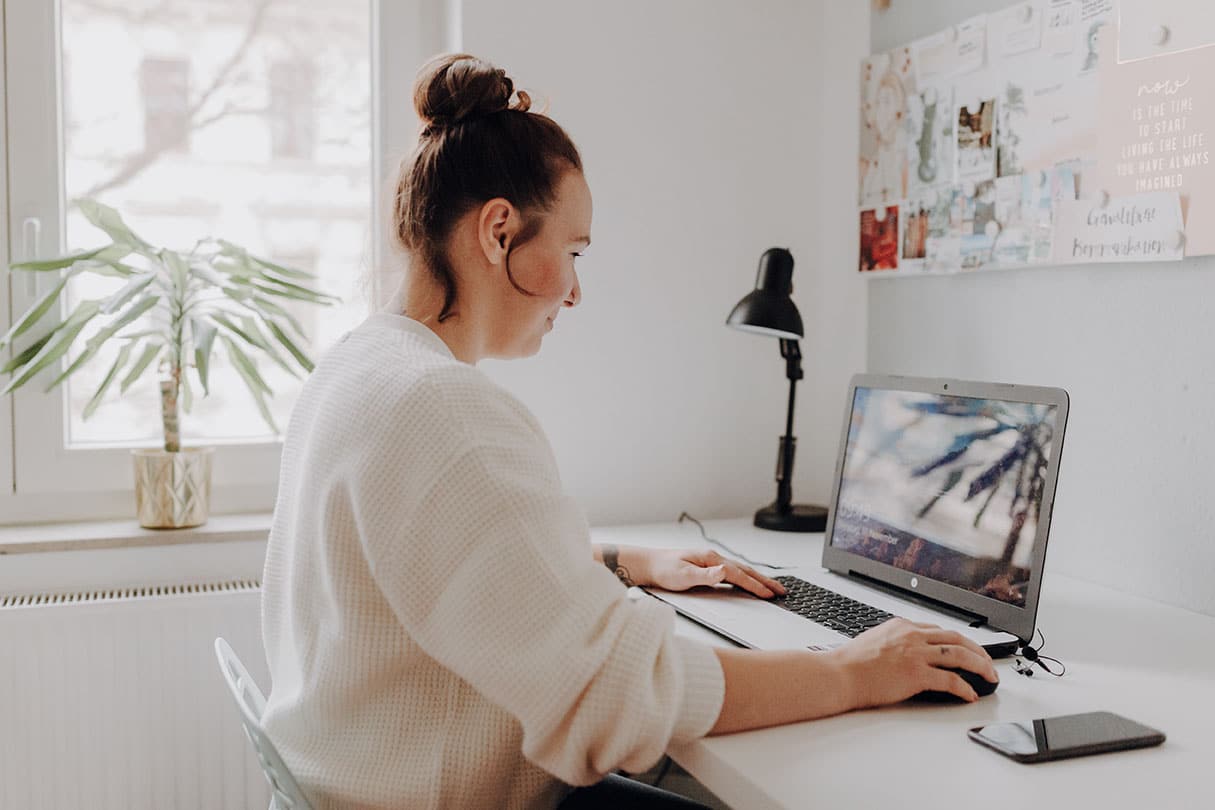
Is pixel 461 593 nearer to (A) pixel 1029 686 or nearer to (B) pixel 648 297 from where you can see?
(A) pixel 1029 686

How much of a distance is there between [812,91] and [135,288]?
1.30 meters

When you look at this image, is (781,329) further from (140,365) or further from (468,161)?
(140,365)

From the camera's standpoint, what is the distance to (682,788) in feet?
6.37

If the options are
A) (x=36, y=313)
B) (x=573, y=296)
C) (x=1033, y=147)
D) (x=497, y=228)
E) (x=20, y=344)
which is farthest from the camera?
(x=20, y=344)

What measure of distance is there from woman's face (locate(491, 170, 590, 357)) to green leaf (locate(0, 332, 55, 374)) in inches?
37.1

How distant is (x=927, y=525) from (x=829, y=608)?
0.18 meters

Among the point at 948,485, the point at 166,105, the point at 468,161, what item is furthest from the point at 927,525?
the point at 166,105

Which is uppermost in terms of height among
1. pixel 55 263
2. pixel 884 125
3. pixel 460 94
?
pixel 884 125

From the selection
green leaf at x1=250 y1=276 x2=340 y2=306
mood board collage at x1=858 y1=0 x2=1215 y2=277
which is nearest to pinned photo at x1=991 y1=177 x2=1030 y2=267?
mood board collage at x1=858 y1=0 x2=1215 y2=277

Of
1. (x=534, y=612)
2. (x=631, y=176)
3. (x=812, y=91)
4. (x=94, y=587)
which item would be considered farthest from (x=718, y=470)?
(x=534, y=612)

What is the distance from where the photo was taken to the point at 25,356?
5.79ft

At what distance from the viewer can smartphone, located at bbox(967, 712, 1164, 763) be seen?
0.91 metres

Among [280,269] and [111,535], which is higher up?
[280,269]

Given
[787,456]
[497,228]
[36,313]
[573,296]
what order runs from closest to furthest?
1. [497,228]
2. [573,296]
3. [36,313]
4. [787,456]
